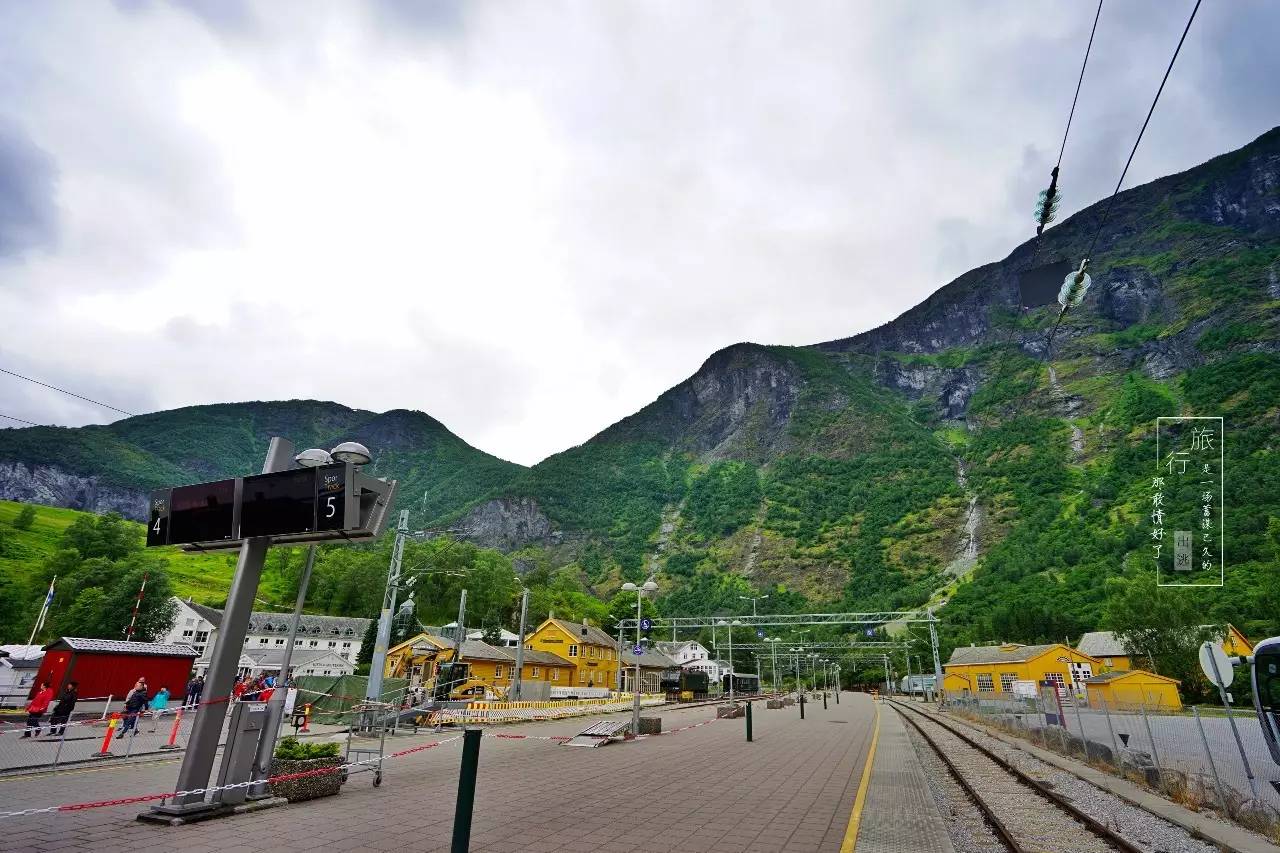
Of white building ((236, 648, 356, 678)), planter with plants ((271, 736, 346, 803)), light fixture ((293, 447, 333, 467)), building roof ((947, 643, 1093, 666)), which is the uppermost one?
light fixture ((293, 447, 333, 467))

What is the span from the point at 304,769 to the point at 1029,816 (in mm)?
11630

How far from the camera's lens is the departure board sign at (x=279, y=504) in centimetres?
886

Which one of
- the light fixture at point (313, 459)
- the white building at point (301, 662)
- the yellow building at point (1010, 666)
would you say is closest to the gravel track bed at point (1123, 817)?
the light fixture at point (313, 459)

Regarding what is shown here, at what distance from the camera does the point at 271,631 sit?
259 ft

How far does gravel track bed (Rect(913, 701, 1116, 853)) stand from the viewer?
8.24 metres

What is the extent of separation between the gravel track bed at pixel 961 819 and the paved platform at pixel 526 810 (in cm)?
144

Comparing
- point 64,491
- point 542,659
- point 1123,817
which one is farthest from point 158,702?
point 64,491

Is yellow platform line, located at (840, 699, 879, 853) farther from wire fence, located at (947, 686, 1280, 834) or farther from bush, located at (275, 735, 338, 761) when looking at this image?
bush, located at (275, 735, 338, 761)

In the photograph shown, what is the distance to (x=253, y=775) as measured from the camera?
347 inches

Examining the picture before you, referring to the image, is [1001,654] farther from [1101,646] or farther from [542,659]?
[542,659]

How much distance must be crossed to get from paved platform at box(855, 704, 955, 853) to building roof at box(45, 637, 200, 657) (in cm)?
2657

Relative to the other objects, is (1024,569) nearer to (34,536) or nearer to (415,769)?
(415,769)

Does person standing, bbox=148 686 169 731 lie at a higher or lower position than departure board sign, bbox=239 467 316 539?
lower

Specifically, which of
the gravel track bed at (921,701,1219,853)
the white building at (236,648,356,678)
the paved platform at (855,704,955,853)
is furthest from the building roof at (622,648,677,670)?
the paved platform at (855,704,955,853)
